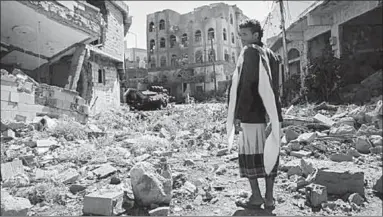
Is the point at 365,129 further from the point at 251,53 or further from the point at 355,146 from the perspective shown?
the point at 251,53

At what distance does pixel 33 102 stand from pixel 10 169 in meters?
4.04

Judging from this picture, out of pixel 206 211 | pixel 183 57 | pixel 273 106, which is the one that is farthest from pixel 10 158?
pixel 183 57

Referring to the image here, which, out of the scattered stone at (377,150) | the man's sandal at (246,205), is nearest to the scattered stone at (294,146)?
the scattered stone at (377,150)

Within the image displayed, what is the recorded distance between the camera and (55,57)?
11.4 metres

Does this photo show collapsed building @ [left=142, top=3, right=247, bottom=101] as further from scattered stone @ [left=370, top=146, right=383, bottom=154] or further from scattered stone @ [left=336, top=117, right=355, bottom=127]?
scattered stone @ [left=370, top=146, right=383, bottom=154]

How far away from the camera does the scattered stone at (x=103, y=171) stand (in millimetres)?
3766

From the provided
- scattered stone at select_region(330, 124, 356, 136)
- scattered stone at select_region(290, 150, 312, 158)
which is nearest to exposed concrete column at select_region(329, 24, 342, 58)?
scattered stone at select_region(330, 124, 356, 136)

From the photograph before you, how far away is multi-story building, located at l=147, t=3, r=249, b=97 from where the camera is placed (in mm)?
34188

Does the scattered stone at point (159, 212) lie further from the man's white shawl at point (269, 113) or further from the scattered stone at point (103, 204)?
the man's white shawl at point (269, 113)

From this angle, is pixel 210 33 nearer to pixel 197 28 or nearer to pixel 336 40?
pixel 197 28

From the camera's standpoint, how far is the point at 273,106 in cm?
225

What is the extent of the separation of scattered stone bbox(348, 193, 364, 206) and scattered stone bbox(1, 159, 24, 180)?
13.1ft

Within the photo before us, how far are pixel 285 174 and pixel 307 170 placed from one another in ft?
0.98

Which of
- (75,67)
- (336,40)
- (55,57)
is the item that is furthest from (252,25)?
(55,57)
